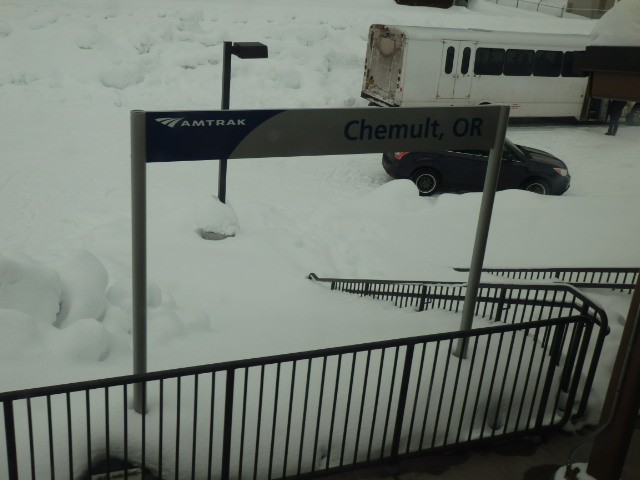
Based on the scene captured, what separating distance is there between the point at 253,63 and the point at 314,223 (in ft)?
44.4

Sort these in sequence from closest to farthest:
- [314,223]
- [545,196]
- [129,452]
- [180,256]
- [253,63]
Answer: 1. [129,452]
2. [180,256]
3. [314,223]
4. [545,196]
5. [253,63]

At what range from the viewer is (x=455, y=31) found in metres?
20.4

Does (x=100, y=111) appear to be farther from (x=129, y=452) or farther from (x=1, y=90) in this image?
(x=129, y=452)

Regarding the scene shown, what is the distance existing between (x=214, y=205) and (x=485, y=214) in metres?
7.02

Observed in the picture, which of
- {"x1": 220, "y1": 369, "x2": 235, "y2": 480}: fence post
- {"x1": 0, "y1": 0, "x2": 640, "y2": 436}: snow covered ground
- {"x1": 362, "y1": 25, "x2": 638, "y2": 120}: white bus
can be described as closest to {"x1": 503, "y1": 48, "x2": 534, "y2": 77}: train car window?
{"x1": 362, "y1": 25, "x2": 638, "y2": 120}: white bus

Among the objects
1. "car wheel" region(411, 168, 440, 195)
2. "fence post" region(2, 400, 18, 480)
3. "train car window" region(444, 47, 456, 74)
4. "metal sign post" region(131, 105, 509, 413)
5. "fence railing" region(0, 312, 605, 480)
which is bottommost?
A: "car wheel" region(411, 168, 440, 195)

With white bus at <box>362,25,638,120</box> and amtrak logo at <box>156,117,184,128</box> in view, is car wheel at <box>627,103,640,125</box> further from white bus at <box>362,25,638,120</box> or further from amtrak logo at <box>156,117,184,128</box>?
amtrak logo at <box>156,117,184,128</box>

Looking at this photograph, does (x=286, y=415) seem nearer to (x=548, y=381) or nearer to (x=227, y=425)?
(x=227, y=425)

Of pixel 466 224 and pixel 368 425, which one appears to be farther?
pixel 466 224

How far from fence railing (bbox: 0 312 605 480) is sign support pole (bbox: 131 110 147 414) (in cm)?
21

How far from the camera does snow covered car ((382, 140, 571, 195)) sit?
15.5 meters

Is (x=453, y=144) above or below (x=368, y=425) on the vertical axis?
above

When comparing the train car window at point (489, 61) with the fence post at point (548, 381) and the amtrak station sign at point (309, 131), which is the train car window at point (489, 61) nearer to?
the amtrak station sign at point (309, 131)

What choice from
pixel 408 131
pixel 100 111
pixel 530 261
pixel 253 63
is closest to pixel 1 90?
pixel 100 111
